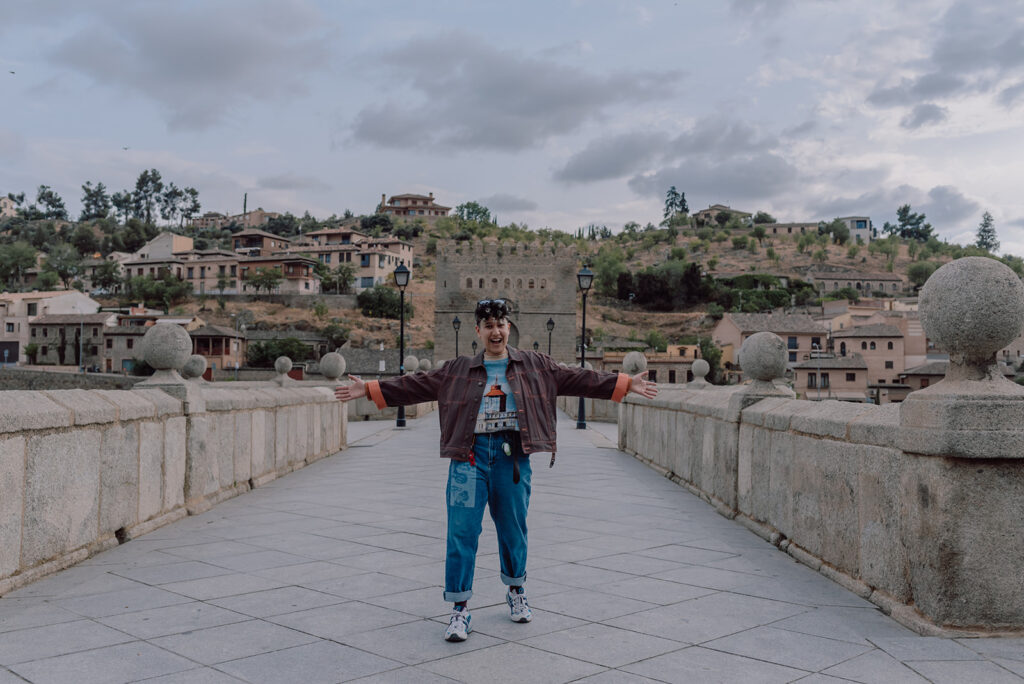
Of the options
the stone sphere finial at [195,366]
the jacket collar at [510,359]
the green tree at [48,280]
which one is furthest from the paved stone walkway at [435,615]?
the green tree at [48,280]

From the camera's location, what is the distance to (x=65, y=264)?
357ft

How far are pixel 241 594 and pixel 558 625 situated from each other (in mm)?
1765

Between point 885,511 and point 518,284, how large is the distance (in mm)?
61946

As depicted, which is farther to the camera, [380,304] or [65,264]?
[65,264]

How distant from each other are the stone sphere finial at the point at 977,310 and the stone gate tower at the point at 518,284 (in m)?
59.9

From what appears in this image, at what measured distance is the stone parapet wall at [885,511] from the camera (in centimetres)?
353

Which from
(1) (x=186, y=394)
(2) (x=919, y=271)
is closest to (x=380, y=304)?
(2) (x=919, y=271)

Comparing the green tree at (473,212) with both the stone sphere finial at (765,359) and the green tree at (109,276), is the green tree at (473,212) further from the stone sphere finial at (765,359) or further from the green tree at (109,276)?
the stone sphere finial at (765,359)

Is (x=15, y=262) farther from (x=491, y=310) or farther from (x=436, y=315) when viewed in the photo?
(x=491, y=310)

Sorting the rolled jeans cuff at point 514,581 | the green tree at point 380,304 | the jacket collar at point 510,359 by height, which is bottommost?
the rolled jeans cuff at point 514,581

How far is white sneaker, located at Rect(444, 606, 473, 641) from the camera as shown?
3492mm

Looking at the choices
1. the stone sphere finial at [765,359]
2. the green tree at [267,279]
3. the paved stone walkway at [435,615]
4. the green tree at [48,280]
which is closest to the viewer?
the paved stone walkway at [435,615]

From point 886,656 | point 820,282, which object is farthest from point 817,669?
point 820,282

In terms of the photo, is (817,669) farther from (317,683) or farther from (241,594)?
(241,594)
